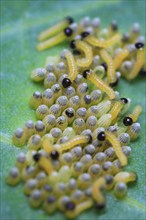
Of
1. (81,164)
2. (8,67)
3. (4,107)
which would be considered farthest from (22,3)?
(81,164)

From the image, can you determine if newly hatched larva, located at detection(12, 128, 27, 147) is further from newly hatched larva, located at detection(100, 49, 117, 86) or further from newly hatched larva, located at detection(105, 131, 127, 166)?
newly hatched larva, located at detection(100, 49, 117, 86)

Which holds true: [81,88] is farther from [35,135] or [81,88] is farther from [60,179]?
[60,179]

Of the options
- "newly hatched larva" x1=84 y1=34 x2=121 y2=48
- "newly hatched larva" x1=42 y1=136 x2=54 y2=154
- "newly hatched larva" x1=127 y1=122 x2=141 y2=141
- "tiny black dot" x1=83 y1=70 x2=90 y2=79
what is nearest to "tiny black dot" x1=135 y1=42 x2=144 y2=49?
"newly hatched larva" x1=84 y1=34 x2=121 y2=48

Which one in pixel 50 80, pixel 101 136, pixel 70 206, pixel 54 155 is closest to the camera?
pixel 70 206

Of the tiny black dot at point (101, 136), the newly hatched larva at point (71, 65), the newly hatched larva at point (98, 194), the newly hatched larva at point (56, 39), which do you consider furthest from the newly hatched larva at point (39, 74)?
the newly hatched larva at point (98, 194)

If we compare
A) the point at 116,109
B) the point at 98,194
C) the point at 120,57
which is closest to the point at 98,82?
the point at 116,109

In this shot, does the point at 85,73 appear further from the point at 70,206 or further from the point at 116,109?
the point at 70,206
